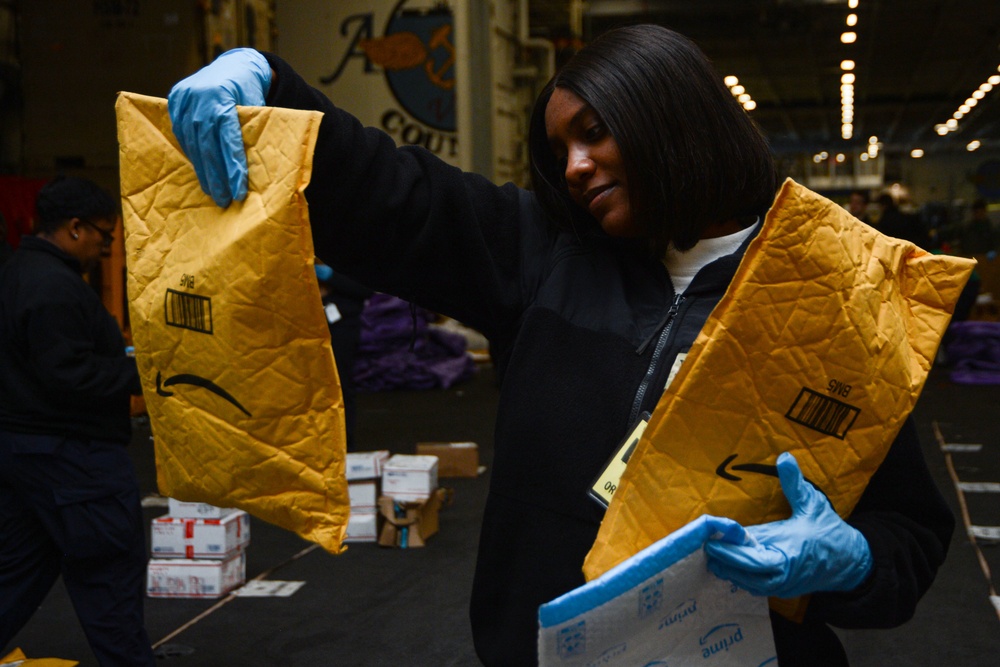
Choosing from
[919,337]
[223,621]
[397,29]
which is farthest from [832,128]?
[919,337]

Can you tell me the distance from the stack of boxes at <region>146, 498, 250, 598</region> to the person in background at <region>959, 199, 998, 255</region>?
44.2ft

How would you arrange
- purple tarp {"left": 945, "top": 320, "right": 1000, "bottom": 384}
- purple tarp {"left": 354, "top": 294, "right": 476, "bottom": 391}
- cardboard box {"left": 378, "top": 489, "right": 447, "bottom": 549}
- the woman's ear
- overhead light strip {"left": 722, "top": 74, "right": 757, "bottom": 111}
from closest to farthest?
the woman's ear, cardboard box {"left": 378, "top": 489, "right": 447, "bottom": 549}, purple tarp {"left": 945, "top": 320, "right": 1000, "bottom": 384}, purple tarp {"left": 354, "top": 294, "right": 476, "bottom": 391}, overhead light strip {"left": 722, "top": 74, "right": 757, "bottom": 111}

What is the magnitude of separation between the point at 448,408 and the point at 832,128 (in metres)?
26.9

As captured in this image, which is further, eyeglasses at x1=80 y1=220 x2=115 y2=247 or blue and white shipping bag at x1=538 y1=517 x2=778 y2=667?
eyeglasses at x1=80 y1=220 x2=115 y2=247

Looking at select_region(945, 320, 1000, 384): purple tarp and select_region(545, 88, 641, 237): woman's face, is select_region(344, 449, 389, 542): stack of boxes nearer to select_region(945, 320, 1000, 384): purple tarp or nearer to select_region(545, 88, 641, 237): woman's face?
select_region(545, 88, 641, 237): woman's face

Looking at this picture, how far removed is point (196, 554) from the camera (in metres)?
4.73

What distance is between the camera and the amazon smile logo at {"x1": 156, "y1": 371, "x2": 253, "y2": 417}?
1.44m

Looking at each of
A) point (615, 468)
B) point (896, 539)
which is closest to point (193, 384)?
point (615, 468)

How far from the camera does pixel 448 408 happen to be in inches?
394

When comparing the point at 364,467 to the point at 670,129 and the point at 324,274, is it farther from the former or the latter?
the point at 670,129

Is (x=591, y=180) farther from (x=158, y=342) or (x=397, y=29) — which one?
(x=397, y=29)

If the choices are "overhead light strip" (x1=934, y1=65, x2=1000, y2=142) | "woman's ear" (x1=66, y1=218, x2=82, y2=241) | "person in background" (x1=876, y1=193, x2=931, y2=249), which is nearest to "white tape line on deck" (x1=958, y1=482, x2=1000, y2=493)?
"woman's ear" (x1=66, y1=218, x2=82, y2=241)

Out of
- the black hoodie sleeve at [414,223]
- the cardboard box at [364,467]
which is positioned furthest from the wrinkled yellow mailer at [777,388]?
the cardboard box at [364,467]

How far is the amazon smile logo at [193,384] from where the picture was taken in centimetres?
144
